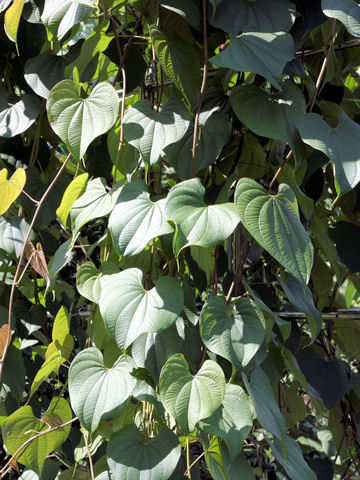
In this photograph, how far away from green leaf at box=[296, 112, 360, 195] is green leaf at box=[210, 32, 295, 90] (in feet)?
0.22

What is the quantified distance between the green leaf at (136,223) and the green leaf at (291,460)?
0.30 m

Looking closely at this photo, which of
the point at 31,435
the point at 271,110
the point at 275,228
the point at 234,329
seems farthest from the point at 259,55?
the point at 31,435

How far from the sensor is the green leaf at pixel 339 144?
2.25 feet

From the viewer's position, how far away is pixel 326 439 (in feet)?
5.85

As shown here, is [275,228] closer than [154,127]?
Yes

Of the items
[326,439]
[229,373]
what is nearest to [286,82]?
[229,373]

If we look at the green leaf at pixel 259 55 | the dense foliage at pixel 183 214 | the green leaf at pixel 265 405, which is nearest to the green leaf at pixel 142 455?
the dense foliage at pixel 183 214

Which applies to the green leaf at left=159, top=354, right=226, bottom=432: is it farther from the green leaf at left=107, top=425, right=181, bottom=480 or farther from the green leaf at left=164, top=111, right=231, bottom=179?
the green leaf at left=164, top=111, right=231, bottom=179

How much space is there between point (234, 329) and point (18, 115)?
1.86ft

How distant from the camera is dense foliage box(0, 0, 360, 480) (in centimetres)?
67

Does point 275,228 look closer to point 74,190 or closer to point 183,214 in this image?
point 183,214

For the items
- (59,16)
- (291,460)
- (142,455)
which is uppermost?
(59,16)

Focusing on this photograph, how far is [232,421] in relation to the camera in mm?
664

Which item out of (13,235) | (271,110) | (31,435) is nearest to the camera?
(271,110)
